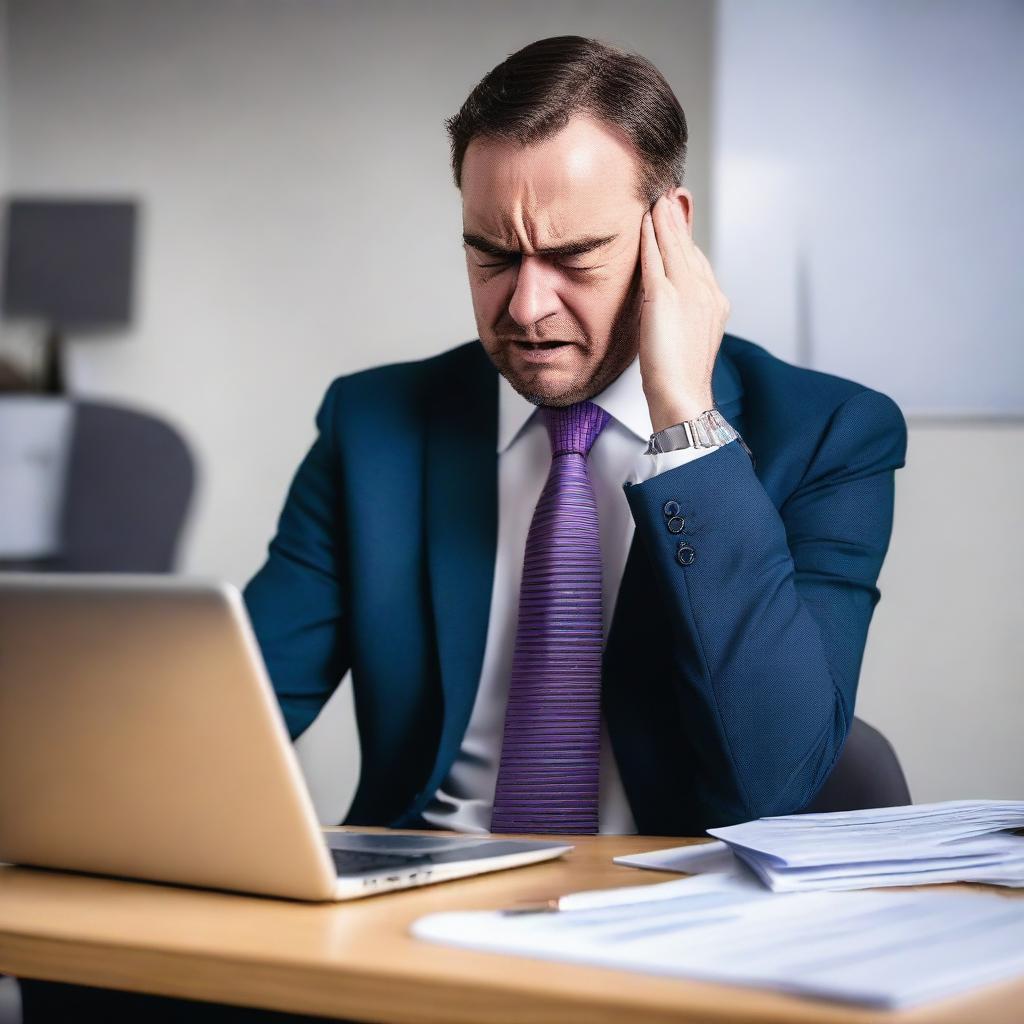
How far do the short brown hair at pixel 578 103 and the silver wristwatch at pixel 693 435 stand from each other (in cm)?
33

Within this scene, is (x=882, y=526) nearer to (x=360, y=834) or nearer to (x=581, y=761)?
(x=581, y=761)

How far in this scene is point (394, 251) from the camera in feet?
10.3

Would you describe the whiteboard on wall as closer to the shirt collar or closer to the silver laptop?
the shirt collar

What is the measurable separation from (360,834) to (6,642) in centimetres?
31

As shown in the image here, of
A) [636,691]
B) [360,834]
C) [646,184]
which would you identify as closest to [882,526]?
[636,691]

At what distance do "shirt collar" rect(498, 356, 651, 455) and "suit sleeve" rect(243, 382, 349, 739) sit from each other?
208 mm

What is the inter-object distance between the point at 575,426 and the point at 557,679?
287 mm

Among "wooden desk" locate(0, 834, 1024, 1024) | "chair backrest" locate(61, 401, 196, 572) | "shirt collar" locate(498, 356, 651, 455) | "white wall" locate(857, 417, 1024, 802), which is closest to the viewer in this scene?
"wooden desk" locate(0, 834, 1024, 1024)

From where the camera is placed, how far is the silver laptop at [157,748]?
0.62m

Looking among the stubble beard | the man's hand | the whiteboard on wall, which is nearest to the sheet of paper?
the man's hand

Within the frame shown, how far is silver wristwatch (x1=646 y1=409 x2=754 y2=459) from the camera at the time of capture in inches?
46.3

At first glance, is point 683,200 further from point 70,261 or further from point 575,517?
point 70,261

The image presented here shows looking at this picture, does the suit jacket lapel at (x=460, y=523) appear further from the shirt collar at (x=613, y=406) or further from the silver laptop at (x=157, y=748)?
the silver laptop at (x=157, y=748)

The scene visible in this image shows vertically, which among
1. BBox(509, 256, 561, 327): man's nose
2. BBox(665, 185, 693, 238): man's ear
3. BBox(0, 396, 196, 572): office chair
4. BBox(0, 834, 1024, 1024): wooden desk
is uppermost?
BBox(665, 185, 693, 238): man's ear
